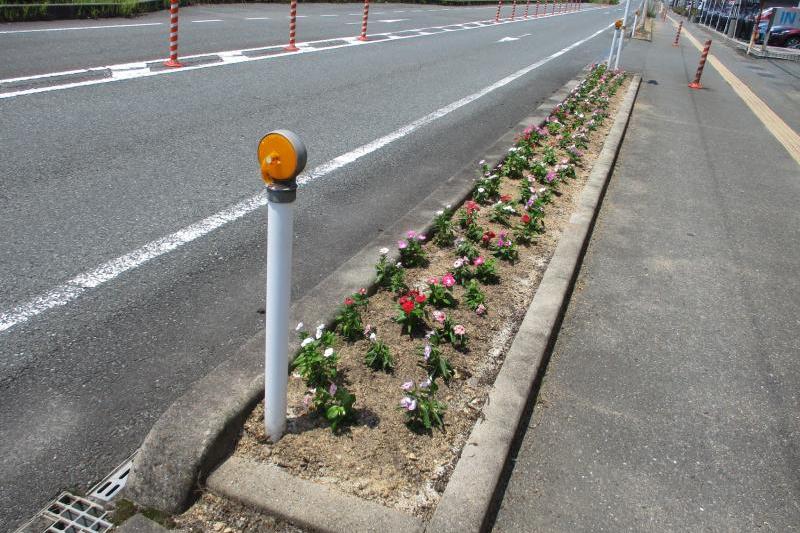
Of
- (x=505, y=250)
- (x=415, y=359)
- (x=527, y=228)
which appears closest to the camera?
(x=415, y=359)

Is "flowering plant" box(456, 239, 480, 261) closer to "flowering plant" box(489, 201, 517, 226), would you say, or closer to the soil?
the soil

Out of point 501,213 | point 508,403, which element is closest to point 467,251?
point 501,213

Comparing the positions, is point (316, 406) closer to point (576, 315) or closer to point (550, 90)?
point (576, 315)

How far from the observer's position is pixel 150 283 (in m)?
3.68

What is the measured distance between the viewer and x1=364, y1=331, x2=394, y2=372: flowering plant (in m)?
3.00

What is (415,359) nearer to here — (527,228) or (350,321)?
(350,321)

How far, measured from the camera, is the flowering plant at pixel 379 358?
3.00 m

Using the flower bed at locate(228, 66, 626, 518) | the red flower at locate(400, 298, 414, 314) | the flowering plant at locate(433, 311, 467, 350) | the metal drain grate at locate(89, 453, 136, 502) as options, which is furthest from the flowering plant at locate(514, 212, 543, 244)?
the metal drain grate at locate(89, 453, 136, 502)

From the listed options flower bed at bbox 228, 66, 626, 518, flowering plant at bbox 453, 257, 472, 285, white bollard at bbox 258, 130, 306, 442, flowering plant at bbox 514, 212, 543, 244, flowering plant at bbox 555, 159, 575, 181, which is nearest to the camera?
white bollard at bbox 258, 130, 306, 442

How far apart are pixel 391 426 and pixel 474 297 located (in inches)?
47.3

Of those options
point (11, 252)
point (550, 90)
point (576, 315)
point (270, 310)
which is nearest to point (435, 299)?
point (576, 315)

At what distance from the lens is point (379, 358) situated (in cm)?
302

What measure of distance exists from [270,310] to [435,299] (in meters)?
1.45

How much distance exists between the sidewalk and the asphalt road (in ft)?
5.13
